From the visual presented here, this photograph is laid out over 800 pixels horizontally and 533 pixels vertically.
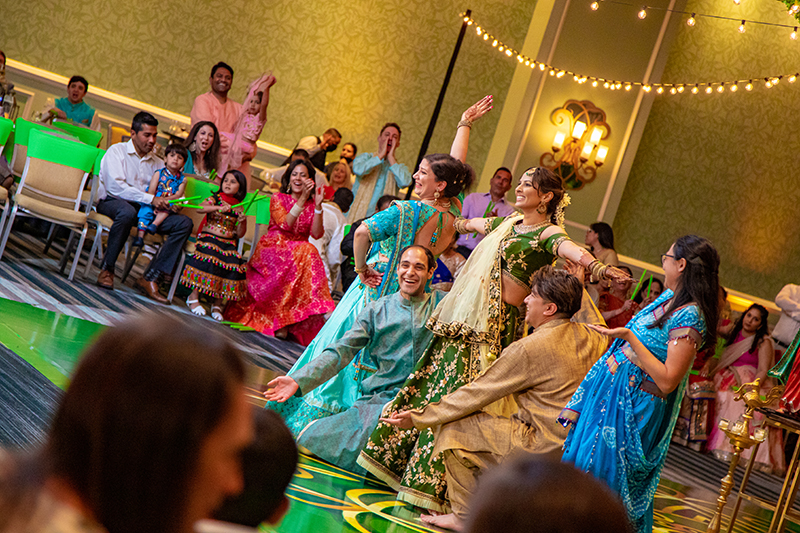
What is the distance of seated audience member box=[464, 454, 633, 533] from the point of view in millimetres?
688

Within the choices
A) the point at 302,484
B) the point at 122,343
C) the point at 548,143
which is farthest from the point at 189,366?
the point at 548,143

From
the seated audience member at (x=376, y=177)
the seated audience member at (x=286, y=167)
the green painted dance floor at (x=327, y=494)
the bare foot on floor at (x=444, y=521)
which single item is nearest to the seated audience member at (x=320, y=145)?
the seated audience member at (x=286, y=167)

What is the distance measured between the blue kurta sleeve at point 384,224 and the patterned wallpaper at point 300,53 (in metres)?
5.52

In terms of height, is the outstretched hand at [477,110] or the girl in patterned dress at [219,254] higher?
the outstretched hand at [477,110]

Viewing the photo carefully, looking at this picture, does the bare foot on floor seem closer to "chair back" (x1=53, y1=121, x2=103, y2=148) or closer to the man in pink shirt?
the man in pink shirt

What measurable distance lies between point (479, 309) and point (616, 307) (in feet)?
11.6

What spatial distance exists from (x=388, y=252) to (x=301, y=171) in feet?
7.69

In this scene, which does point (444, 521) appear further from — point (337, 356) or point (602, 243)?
point (602, 243)

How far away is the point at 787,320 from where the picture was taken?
24.7 feet

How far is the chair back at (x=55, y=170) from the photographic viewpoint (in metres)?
5.38

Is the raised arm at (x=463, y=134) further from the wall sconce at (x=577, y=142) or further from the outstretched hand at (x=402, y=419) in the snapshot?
the wall sconce at (x=577, y=142)

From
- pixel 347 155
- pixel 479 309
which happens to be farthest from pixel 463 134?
pixel 347 155

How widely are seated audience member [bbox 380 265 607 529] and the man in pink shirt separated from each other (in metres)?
4.78

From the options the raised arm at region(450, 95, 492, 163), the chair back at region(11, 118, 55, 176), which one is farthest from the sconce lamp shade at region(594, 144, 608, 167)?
the chair back at region(11, 118, 55, 176)
